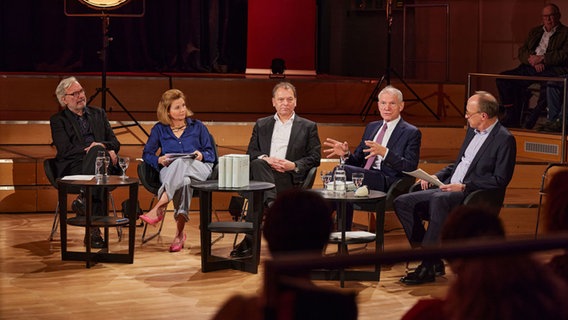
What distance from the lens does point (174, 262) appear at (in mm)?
6277

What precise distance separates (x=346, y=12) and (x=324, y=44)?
1.66ft

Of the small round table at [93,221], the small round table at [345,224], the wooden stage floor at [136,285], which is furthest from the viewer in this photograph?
the small round table at [93,221]

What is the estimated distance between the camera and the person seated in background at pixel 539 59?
8.71 metres

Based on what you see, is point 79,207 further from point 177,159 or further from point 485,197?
point 485,197

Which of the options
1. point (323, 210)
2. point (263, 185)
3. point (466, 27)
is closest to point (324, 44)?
point (466, 27)

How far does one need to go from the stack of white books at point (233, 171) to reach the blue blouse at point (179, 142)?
2.45 ft

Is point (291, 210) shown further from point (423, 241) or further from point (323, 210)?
point (423, 241)

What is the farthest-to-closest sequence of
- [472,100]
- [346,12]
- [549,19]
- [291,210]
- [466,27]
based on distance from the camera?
[346,12] < [466,27] < [549,19] < [472,100] < [291,210]

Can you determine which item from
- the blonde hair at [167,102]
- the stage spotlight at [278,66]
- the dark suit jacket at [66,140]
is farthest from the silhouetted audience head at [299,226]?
the stage spotlight at [278,66]

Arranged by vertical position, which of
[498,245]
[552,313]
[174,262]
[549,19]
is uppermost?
[549,19]

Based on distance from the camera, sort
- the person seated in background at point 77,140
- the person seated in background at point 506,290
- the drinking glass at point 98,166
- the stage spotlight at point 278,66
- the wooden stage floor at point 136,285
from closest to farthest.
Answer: the person seated in background at point 506,290 → the wooden stage floor at point 136,285 → the drinking glass at point 98,166 → the person seated in background at point 77,140 → the stage spotlight at point 278,66

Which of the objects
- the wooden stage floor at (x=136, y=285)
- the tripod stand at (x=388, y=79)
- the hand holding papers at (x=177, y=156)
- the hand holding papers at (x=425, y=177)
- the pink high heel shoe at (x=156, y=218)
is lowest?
the wooden stage floor at (x=136, y=285)

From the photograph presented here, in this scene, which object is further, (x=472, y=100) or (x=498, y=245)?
(x=472, y=100)

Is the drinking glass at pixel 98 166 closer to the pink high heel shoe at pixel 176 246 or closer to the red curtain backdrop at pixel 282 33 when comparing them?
the pink high heel shoe at pixel 176 246
